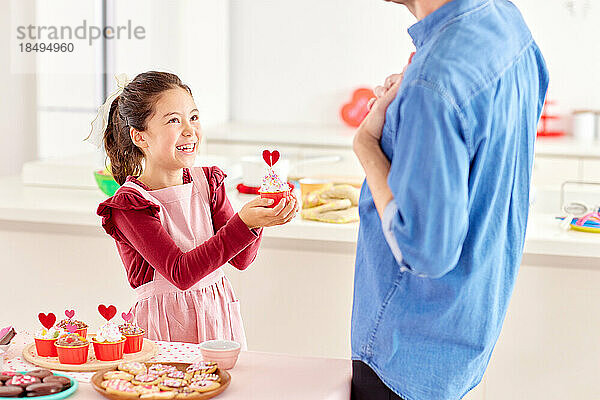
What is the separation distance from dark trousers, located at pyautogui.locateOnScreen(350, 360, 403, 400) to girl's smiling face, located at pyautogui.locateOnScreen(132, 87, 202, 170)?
592mm

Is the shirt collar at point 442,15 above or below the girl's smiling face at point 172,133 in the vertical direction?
above

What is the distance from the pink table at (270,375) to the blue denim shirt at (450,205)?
0.29 feet

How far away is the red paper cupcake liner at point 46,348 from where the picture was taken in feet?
4.58

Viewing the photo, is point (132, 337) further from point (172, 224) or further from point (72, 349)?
point (172, 224)

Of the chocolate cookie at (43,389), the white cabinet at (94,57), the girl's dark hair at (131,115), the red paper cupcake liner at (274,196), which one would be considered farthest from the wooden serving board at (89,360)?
the white cabinet at (94,57)

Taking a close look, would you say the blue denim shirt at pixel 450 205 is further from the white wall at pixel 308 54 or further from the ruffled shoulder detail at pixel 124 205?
the white wall at pixel 308 54

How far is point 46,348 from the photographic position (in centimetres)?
140

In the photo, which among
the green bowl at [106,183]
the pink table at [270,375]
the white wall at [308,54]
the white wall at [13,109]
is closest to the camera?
the pink table at [270,375]

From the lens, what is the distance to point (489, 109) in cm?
110

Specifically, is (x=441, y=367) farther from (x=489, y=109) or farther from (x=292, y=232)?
(x=292, y=232)

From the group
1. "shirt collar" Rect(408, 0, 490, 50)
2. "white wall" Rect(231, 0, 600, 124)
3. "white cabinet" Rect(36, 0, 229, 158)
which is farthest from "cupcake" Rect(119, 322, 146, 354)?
"white wall" Rect(231, 0, 600, 124)

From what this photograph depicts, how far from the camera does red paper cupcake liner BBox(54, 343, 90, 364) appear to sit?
1359mm

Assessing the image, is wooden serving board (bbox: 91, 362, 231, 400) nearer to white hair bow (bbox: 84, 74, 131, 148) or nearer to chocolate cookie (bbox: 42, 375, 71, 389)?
chocolate cookie (bbox: 42, 375, 71, 389)

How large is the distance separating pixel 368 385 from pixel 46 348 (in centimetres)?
55
